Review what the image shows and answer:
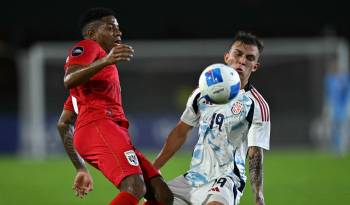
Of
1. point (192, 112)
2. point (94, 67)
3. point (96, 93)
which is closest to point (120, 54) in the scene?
point (94, 67)

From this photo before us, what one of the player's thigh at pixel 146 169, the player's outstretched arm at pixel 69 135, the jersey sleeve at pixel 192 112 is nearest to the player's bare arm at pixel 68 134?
the player's outstretched arm at pixel 69 135

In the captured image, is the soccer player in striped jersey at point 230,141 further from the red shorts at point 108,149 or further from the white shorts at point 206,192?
the red shorts at point 108,149

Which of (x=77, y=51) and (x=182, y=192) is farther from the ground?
(x=77, y=51)

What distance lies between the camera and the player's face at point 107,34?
6074mm

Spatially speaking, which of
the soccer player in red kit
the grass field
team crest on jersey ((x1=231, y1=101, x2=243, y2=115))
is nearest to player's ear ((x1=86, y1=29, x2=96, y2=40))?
the soccer player in red kit

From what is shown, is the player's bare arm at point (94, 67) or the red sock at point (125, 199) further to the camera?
the red sock at point (125, 199)

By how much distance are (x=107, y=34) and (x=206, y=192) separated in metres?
1.50

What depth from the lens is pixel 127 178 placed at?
5480mm

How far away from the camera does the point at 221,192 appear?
5.62 m

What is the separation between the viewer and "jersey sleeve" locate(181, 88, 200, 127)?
6.10 m

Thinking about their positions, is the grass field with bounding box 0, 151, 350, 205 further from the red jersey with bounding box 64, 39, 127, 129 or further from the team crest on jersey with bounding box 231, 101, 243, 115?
the red jersey with bounding box 64, 39, 127, 129

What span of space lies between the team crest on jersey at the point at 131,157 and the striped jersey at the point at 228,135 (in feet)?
1.59

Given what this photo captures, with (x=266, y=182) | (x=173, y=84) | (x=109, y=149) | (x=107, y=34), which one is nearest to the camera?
(x=109, y=149)

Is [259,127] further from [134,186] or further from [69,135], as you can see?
[69,135]
